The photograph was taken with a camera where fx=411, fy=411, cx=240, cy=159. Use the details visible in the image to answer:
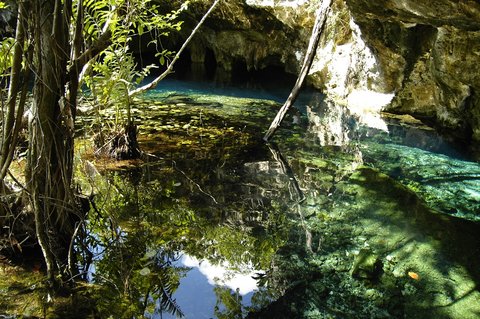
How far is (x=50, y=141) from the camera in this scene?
9.77 ft

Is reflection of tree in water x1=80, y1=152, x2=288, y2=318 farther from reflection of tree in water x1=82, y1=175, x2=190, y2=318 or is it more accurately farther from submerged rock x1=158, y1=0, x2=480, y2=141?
submerged rock x1=158, y1=0, x2=480, y2=141

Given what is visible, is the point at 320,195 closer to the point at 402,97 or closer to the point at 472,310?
the point at 472,310

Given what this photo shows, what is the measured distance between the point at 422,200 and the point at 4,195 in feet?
14.8

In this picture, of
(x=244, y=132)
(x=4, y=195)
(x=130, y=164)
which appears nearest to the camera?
(x=4, y=195)

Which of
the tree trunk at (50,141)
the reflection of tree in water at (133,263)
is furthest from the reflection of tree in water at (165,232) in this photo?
the tree trunk at (50,141)

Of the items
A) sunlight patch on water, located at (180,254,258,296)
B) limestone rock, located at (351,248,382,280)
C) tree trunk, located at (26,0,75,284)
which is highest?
tree trunk, located at (26,0,75,284)

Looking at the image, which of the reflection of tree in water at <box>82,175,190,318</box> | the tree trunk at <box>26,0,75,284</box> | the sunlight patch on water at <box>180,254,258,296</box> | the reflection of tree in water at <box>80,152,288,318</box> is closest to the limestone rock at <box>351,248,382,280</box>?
the reflection of tree in water at <box>80,152,288,318</box>

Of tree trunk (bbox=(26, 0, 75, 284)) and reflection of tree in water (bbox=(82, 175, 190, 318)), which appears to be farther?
reflection of tree in water (bbox=(82, 175, 190, 318))

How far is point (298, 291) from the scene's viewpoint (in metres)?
3.31

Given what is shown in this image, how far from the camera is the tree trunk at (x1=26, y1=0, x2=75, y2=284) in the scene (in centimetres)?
274

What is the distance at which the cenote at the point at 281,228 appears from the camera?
3221mm

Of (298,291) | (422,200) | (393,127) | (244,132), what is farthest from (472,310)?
(393,127)

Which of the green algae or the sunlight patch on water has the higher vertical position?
the green algae

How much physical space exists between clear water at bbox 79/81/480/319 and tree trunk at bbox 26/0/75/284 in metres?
0.46
